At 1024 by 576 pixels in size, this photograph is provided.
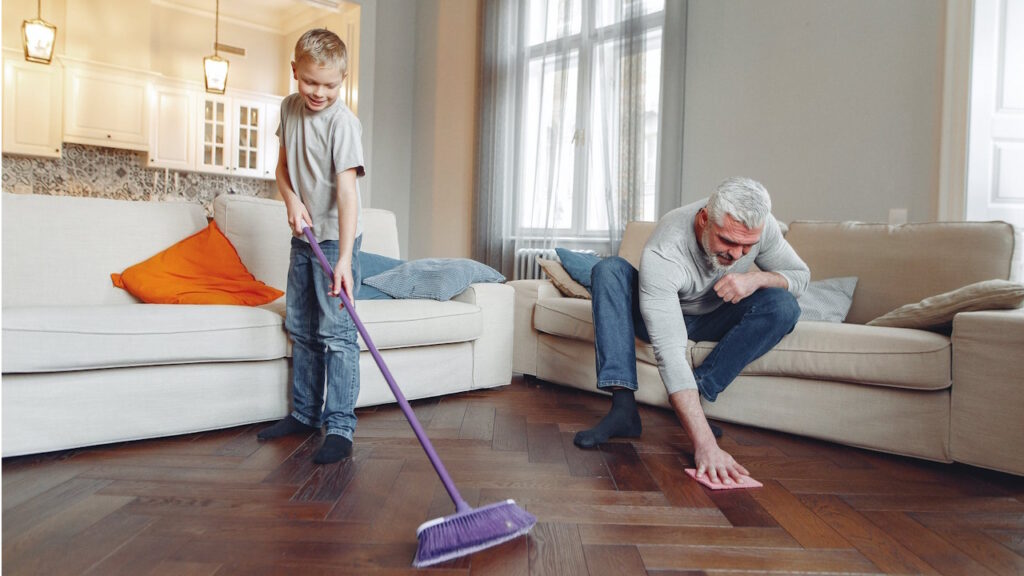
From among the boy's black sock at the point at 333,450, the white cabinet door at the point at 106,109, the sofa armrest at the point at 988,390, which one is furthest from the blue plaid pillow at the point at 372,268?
the white cabinet door at the point at 106,109

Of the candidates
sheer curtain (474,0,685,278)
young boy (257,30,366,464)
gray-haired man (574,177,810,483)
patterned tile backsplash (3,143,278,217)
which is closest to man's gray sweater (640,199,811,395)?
gray-haired man (574,177,810,483)

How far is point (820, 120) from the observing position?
126 inches

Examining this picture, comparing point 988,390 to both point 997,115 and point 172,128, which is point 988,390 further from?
point 172,128

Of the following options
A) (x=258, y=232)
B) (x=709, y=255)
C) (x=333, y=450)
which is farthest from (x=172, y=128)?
(x=709, y=255)

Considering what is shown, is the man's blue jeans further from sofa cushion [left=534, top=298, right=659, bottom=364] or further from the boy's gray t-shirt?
the boy's gray t-shirt

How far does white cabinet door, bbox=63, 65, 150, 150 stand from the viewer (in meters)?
5.05

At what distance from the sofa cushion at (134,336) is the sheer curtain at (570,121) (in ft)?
7.70

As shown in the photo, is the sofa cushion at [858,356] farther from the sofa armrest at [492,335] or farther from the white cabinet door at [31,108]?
the white cabinet door at [31,108]

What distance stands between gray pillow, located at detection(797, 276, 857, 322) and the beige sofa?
0.26 feet

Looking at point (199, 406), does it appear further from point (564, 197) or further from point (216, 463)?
point (564, 197)

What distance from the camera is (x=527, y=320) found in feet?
9.91

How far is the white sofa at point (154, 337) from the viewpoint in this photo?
5.93 ft

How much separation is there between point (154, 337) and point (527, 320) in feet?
5.00

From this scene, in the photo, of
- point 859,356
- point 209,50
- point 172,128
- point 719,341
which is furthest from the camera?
point 209,50
